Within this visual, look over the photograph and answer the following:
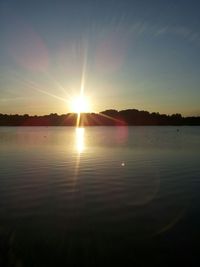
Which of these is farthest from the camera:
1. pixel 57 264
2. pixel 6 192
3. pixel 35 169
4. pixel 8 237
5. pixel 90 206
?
pixel 35 169

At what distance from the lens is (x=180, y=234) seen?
14.9 m

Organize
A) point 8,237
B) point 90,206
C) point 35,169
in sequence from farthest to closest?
1. point 35,169
2. point 90,206
3. point 8,237

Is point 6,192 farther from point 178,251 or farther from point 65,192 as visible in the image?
point 178,251

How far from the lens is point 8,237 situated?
14773 millimetres

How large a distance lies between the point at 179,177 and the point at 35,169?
58.1 ft

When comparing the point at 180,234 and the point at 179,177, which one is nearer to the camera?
the point at 180,234

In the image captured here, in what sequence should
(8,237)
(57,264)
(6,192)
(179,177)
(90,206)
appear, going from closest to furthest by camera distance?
1. (57,264)
2. (8,237)
3. (90,206)
4. (6,192)
5. (179,177)

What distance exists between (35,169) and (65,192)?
529 inches

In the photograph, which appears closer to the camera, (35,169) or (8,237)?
(8,237)

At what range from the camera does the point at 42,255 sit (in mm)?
12734

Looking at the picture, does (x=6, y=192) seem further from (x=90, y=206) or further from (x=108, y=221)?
Answer: (x=108, y=221)

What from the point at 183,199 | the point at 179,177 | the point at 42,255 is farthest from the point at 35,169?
the point at 42,255

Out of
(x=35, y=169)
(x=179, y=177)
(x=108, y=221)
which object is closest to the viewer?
(x=108, y=221)

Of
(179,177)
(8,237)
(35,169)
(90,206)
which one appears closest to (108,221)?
(90,206)
